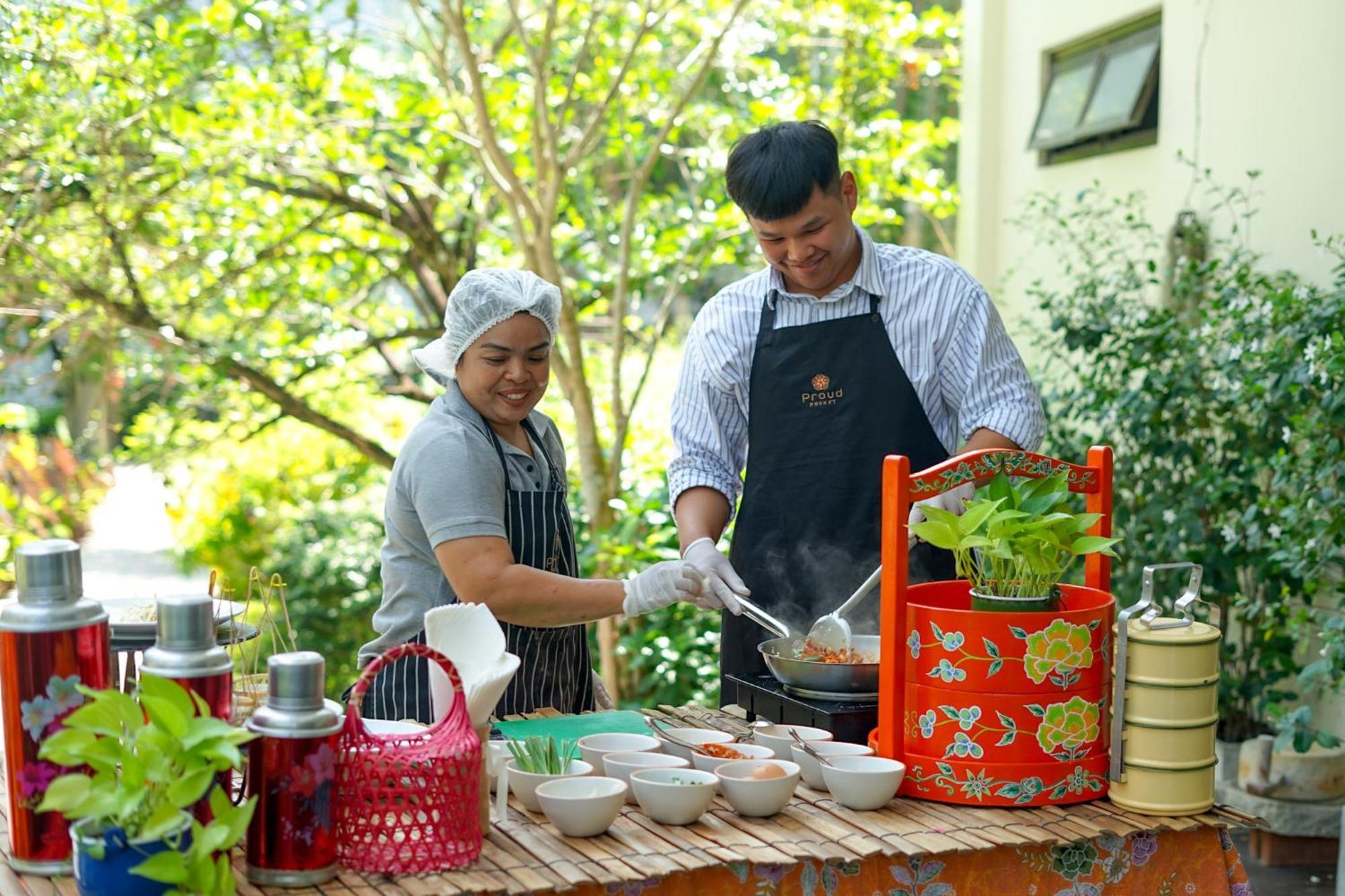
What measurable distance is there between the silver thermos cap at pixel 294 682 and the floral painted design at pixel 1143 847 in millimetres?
1210

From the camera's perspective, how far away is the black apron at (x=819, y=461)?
10.1ft

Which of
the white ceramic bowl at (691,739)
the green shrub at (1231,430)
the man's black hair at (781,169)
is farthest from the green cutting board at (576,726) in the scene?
the green shrub at (1231,430)

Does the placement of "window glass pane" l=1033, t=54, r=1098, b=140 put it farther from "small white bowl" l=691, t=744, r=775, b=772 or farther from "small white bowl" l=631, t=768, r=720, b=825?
"small white bowl" l=631, t=768, r=720, b=825

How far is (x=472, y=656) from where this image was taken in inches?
78.9

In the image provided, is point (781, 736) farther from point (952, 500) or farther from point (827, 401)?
point (827, 401)

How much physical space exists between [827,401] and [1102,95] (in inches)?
144

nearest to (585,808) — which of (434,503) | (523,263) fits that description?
(434,503)

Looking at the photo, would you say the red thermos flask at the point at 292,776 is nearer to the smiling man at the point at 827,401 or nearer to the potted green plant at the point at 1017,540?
the potted green plant at the point at 1017,540

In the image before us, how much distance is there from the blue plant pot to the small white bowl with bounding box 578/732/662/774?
72cm

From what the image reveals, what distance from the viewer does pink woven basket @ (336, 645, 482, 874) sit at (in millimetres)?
1796

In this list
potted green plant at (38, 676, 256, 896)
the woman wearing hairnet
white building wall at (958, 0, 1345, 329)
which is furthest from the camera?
white building wall at (958, 0, 1345, 329)

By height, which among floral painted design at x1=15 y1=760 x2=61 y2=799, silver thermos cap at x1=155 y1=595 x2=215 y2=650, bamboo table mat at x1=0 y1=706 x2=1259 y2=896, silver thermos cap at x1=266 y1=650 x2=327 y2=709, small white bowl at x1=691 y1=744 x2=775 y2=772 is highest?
silver thermos cap at x1=155 y1=595 x2=215 y2=650

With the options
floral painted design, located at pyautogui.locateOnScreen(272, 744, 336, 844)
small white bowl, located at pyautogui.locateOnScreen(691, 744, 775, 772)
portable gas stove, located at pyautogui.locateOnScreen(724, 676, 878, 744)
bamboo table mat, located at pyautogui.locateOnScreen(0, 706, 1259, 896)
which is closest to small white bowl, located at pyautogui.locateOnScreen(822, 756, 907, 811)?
bamboo table mat, located at pyautogui.locateOnScreen(0, 706, 1259, 896)

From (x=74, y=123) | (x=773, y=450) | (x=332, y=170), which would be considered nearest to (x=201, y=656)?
(x=773, y=450)
